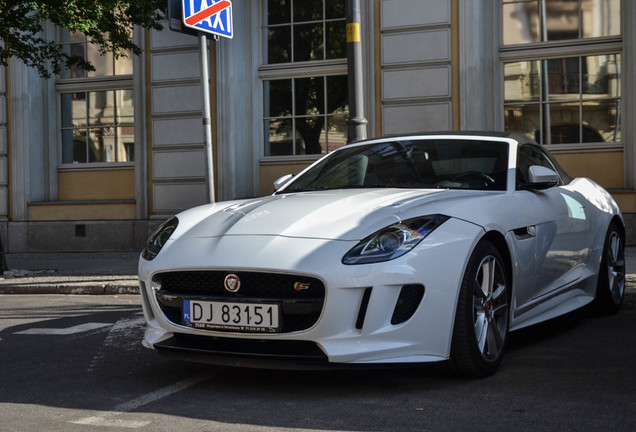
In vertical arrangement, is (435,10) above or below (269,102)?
above

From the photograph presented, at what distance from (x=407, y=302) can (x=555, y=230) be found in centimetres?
168

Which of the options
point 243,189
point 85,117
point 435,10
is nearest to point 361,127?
point 435,10

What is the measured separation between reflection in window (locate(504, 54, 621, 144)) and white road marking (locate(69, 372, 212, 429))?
911cm

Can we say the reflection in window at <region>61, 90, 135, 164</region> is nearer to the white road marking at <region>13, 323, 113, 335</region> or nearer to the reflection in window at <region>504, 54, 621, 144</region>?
the reflection in window at <region>504, 54, 621, 144</region>

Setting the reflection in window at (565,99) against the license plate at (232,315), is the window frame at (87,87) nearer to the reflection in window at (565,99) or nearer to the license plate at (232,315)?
the reflection in window at (565,99)

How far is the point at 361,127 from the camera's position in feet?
30.2

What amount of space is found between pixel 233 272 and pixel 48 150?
1244cm

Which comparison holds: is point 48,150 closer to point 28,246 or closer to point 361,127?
point 28,246

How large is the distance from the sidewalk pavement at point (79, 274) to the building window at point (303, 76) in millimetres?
3093

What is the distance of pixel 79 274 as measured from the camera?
11031 mm

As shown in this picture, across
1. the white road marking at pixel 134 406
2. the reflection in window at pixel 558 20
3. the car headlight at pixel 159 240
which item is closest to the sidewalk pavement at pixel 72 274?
the car headlight at pixel 159 240

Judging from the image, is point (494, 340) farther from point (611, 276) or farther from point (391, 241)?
point (611, 276)

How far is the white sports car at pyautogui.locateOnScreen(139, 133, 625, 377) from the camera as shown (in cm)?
430

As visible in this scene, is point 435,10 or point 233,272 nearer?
point 233,272
